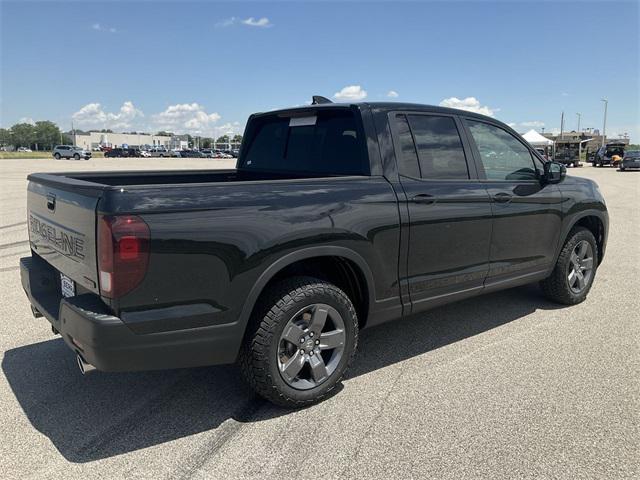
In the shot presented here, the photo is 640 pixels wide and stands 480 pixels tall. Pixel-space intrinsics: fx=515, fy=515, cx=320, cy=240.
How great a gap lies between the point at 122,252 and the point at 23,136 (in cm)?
16784

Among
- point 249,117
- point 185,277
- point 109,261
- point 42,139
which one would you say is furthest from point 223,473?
point 42,139

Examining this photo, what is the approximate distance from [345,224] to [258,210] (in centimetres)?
61

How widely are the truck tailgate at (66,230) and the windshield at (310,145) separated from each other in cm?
177

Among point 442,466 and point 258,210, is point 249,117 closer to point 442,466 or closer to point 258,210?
point 258,210

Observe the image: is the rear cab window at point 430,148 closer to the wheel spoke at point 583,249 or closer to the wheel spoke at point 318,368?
the wheel spoke at point 318,368

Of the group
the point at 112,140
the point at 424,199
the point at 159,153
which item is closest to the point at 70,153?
the point at 159,153

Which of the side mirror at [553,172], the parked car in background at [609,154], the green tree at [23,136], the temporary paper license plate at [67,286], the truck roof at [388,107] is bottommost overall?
the temporary paper license plate at [67,286]

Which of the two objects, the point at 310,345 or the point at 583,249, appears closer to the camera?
the point at 310,345

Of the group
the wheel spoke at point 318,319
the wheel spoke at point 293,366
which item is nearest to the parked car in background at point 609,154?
the wheel spoke at point 318,319

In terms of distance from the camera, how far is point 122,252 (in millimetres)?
2465

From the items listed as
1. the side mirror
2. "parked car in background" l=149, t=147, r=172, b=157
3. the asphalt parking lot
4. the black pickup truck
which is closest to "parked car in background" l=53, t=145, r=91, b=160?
"parked car in background" l=149, t=147, r=172, b=157

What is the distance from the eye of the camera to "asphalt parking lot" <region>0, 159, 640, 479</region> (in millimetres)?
2623

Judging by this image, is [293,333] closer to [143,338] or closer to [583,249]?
[143,338]

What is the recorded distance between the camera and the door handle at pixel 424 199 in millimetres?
3554
